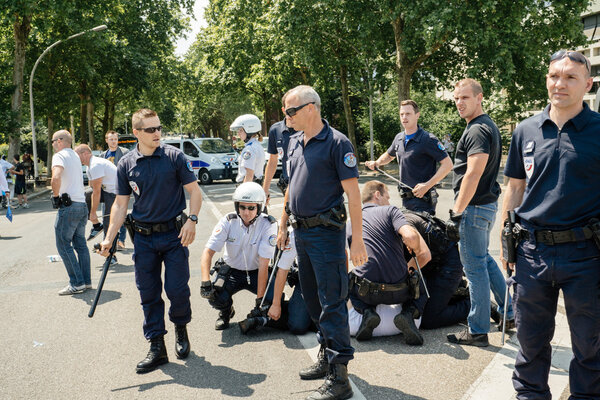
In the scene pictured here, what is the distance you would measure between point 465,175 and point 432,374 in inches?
57.3

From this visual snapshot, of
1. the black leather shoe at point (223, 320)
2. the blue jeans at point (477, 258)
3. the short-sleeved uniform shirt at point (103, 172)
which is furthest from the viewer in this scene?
the short-sleeved uniform shirt at point (103, 172)

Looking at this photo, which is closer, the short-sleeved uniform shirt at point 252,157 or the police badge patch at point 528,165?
the police badge patch at point 528,165

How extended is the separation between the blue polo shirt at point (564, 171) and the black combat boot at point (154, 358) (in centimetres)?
280

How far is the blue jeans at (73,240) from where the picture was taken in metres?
6.43

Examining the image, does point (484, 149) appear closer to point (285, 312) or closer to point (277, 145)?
point (285, 312)

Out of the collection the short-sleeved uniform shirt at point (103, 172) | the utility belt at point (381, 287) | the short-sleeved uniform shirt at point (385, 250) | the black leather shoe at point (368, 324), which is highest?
the short-sleeved uniform shirt at point (103, 172)

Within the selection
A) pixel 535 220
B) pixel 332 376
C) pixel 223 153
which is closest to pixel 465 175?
pixel 535 220

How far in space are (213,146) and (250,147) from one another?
17.6m

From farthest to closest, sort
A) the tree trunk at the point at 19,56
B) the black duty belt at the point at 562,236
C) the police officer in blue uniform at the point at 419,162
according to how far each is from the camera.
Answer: the tree trunk at the point at 19,56, the police officer in blue uniform at the point at 419,162, the black duty belt at the point at 562,236

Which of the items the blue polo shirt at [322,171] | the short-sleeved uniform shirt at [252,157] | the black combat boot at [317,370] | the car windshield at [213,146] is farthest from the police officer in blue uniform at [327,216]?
the car windshield at [213,146]

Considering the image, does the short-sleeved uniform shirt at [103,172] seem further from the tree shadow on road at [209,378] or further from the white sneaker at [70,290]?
the tree shadow on road at [209,378]

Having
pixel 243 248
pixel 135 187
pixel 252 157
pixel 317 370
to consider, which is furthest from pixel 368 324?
pixel 252 157

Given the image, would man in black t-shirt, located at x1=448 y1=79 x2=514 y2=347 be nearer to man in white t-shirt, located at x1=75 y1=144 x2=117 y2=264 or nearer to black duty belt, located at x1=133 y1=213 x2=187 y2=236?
black duty belt, located at x1=133 y1=213 x2=187 y2=236

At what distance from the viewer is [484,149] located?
413cm
